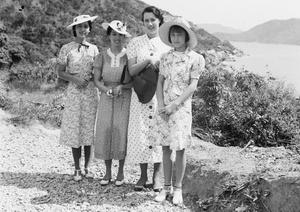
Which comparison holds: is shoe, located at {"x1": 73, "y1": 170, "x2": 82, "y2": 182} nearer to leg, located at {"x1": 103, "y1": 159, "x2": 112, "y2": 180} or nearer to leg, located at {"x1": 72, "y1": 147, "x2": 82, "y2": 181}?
leg, located at {"x1": 72, "y1": 147, "x2": 82, "y2": 181}

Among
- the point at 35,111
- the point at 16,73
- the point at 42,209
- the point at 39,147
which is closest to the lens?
the point at 42,209

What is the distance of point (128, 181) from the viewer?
4.54 m

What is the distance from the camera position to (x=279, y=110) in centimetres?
766

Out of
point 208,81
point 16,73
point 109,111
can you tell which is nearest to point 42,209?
point 109,111

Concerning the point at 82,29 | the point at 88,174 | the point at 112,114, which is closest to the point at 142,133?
the point at 112,114

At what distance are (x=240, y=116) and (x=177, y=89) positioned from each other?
4091 millimetres

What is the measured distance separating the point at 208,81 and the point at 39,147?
348cm

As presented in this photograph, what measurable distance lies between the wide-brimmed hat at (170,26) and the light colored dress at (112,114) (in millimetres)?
540

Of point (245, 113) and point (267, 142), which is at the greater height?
point (245, 113)

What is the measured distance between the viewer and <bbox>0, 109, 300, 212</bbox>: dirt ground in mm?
3684

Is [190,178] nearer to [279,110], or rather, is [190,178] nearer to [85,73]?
[85,73]

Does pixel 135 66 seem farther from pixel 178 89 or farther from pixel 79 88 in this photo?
pixel 79 88

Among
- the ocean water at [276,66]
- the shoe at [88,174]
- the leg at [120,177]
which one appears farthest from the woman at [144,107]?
the ocean water at [276,66]

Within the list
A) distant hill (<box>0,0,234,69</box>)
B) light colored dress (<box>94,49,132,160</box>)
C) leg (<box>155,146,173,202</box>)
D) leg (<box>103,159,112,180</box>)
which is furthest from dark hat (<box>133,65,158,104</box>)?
distant hill (<box>0,0,234,69</box>)
